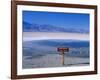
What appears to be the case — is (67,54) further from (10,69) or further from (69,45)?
(10,69)

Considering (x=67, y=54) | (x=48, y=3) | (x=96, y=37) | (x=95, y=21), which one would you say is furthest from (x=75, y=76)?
(x=48, y=3)

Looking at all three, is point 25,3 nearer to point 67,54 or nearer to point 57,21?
point 57,21

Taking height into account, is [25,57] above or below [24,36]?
below

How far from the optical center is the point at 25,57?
2012 mm

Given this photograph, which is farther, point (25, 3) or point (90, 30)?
point (90, 30)

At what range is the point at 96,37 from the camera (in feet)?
7.29

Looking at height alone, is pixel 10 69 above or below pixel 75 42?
below

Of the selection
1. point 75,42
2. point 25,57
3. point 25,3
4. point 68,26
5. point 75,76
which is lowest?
point 75,76

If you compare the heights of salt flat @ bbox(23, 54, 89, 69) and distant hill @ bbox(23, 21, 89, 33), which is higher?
distant hill @ bbox(23, 21, 89, 33)

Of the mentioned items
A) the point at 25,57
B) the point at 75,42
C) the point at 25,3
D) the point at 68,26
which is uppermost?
the point at 25,3

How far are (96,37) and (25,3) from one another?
85cm

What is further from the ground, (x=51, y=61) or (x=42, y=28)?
(x=42, y=28)

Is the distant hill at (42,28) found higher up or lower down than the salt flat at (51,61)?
higher up

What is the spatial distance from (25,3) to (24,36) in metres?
0.32
